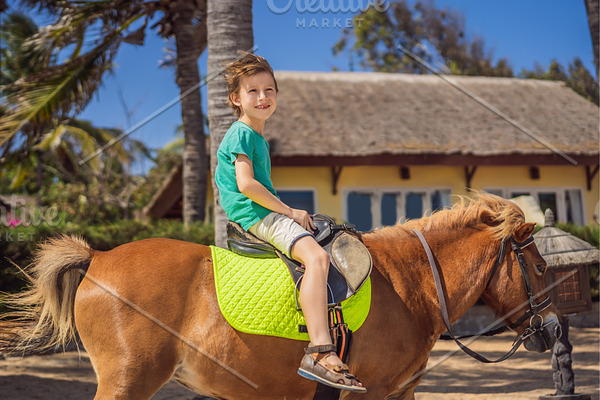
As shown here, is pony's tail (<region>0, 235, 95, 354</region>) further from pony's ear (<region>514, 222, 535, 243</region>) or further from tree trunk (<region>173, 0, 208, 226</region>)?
tree trunk (<region>173, 0, 208, 226</region>)

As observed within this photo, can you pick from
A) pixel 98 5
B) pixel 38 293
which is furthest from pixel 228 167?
pixel 98 5

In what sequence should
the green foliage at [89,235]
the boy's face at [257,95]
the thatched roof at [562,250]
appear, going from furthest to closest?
the green foliage at [89,235], the thatched roof at [562,250], the boy's face at [257,95]

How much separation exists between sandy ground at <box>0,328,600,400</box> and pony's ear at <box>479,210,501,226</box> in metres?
2.51

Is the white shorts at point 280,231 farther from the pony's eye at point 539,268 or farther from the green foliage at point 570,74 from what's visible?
the green foliage at point 570,74

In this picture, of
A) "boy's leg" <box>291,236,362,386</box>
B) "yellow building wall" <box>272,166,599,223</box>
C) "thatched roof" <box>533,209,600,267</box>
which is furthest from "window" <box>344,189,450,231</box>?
"boy's leg" <box>291,236,362,386</box>

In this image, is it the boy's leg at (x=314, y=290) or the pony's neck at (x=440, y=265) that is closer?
the boy's leg at (x=314, y=290)

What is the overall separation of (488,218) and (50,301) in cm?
263

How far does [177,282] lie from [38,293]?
30.8 inches

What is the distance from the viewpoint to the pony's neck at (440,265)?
3.18 m

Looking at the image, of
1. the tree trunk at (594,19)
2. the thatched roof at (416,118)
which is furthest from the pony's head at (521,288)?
the thatched roof at (416,118)

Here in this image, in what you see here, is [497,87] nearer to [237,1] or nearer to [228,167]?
[237,1]

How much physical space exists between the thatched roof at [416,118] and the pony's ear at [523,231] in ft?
29.6

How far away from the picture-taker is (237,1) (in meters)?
6.23

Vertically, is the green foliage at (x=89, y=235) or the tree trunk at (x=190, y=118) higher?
the tree trunk at (x=190, y=118)
